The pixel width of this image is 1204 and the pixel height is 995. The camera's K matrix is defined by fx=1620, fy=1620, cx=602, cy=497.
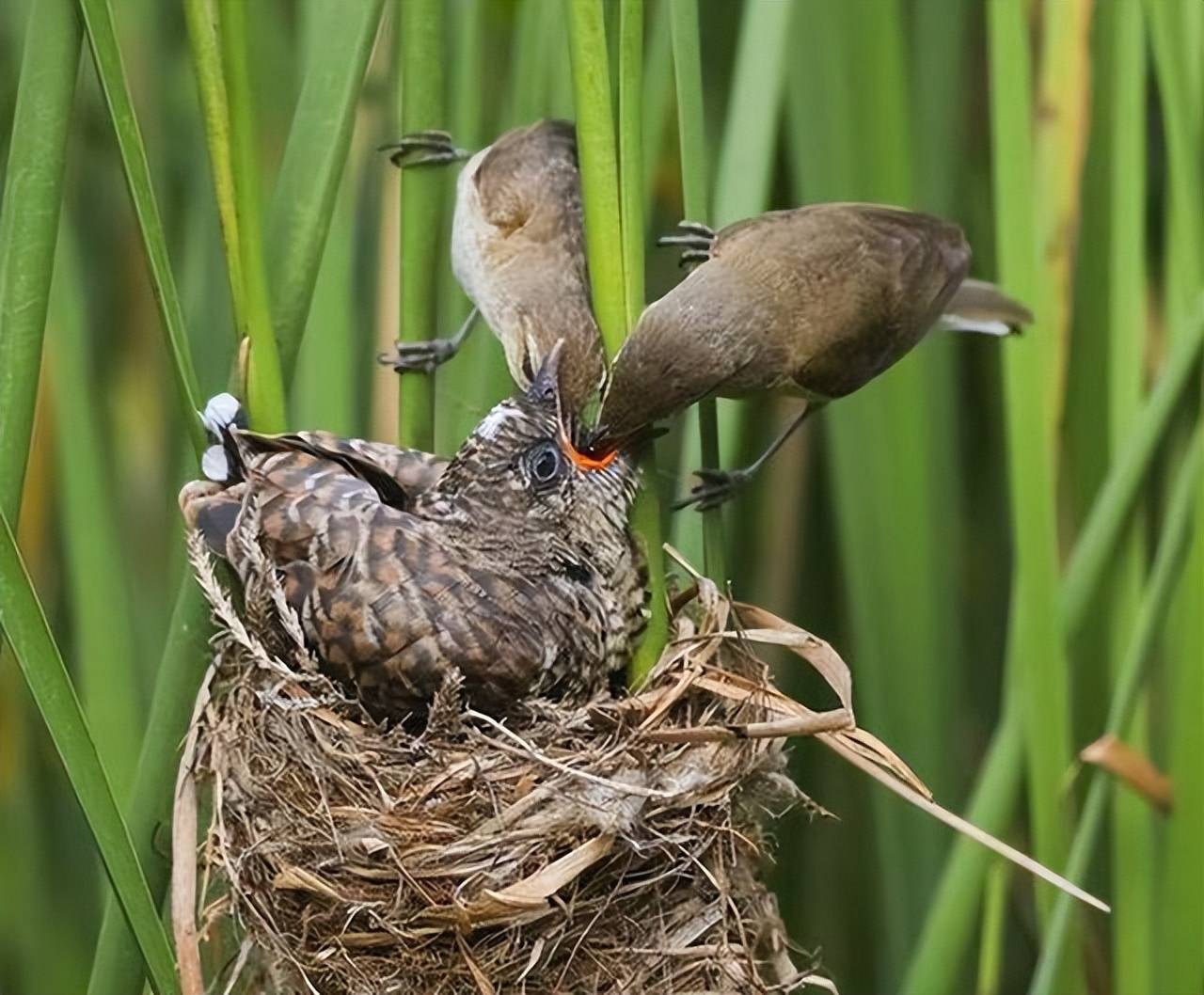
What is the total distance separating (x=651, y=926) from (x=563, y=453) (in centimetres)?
39

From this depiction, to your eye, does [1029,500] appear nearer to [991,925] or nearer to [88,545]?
[991,925]

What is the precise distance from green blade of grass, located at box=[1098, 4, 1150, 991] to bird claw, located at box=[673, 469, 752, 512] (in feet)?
1.29

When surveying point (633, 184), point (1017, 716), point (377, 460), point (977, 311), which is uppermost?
point (633, 184)

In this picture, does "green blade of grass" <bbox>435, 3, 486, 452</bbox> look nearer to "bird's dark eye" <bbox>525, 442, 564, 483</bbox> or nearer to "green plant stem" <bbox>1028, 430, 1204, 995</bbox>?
"bird's dark eye" <bbox>525, 442, 564, 483</bbox>

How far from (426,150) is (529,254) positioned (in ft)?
1.62

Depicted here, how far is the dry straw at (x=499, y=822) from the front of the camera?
3.68 feet

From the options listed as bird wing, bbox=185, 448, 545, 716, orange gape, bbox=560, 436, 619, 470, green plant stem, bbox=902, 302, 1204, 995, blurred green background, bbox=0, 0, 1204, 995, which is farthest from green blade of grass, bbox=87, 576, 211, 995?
green plant stem, bbox=902, 302, 1204, 995

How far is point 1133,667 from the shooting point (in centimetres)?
136

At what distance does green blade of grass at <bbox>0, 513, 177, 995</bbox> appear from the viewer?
3.26 ft

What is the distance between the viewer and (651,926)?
1178mm

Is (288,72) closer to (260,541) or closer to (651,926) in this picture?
(260,541)

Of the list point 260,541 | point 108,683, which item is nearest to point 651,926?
point 260,541

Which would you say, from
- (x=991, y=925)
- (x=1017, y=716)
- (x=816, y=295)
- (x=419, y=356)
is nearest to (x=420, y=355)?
(x=419, y=356)

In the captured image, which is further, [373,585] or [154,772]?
[373,585]
